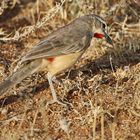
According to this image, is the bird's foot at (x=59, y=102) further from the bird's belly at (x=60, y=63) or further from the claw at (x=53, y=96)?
the bird's belly at (x=60, y=63)

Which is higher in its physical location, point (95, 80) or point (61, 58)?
point (61, 58)

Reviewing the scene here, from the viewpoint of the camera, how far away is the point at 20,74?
6000 millimetres

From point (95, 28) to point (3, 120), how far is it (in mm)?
1623

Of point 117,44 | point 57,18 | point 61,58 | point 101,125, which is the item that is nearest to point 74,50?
point 61,58

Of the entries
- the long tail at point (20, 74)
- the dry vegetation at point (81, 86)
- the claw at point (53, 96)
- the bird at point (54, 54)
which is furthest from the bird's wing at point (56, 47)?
the dry vegetation at point (81, 86)

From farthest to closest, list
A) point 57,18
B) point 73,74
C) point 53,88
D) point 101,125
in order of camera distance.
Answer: point 57,18 → point 73,74 → point 53,88 → point 101,125

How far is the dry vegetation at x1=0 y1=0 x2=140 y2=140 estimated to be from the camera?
220 inches

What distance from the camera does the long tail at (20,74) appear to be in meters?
5.89

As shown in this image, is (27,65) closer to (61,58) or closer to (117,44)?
(61,58)

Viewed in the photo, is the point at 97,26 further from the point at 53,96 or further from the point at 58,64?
the point at 53,96

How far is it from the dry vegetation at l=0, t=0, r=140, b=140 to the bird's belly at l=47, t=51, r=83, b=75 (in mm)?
341

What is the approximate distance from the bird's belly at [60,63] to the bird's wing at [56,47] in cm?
5

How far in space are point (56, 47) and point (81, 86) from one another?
0.64 metres

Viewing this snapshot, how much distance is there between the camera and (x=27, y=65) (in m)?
6.07
